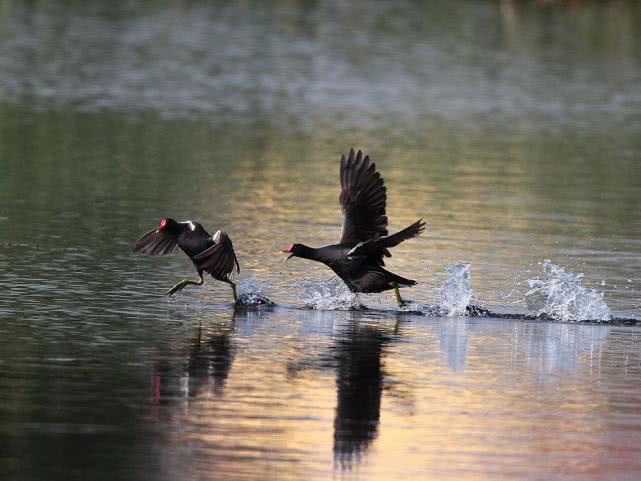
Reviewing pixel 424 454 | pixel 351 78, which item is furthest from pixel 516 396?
pixel 351 78

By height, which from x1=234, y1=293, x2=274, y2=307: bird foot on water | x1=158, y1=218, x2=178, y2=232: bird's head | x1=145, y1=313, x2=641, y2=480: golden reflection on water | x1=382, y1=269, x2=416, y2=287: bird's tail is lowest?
x1=145, y1=313, x2=641, y2=480: golden reflection on water

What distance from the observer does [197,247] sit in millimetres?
14312

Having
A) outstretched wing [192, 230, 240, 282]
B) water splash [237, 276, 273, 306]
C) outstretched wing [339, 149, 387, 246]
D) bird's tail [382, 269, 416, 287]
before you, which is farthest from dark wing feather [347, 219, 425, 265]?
outstretched wing [192, 230, 240, 282]

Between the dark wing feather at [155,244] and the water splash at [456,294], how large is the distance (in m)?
2.50

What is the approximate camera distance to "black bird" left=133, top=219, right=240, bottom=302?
1401cm

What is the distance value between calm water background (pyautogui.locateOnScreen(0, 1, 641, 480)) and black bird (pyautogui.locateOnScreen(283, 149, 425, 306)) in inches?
14.2

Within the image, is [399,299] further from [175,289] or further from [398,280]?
[175,289]

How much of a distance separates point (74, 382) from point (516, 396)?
301 centimetres

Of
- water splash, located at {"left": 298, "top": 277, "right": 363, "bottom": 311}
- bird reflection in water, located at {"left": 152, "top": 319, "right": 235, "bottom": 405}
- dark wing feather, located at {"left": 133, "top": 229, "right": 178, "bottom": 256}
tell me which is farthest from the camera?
dark wing feather, located at {"left": 133, "top": 229, "right": 178, "bottom": 256}

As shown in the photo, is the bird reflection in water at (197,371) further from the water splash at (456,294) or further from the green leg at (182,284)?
the water splash at (456,294)

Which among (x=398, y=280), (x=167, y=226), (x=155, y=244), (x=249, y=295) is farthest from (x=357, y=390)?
(x=155, y=244)

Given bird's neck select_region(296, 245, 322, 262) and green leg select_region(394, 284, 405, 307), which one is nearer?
bird's neck select_region(296, 245, 322, 262)

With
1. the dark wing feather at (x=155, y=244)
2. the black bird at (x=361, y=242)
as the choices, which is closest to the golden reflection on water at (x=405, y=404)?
the black bird at (x=361, y=242)

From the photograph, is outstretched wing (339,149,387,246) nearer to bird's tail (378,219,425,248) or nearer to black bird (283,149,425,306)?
black bird (283,149,425,306)
